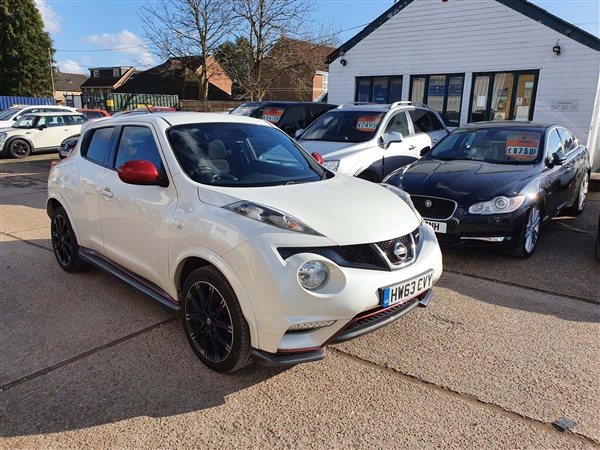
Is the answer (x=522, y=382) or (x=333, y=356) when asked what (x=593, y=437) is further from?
(x=333, y=356)

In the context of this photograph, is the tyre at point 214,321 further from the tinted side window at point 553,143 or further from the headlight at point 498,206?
the tinted side window at point 553,143

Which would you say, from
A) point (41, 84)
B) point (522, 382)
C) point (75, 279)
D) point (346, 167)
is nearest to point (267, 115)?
point (346, 167)

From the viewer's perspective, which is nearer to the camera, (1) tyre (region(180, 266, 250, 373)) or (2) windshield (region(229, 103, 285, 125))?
(1) tyre (region(180, 266, 250, 373))

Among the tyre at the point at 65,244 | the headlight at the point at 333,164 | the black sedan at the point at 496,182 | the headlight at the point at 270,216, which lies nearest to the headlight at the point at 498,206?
the black sedan at the point at 496,182

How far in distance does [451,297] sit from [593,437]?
1.96m

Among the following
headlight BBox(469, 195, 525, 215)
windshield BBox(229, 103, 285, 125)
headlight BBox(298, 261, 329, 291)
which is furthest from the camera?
windshield BBox(229, 103, 285, 125)

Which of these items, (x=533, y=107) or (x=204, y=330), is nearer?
(x=204, y=330)

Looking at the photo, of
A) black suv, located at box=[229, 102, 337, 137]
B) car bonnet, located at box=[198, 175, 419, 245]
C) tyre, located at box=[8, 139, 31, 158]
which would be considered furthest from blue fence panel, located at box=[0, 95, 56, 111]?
car bonnet, located at box=[198, 175, 419, 245]

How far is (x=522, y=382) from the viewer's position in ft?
9.87

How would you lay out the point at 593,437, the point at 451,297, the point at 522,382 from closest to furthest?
the point at 593,437
the point at 522,382
the point at 451,297

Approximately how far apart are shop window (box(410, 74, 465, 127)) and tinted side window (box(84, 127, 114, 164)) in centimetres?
1202

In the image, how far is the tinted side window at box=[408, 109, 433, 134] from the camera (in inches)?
348

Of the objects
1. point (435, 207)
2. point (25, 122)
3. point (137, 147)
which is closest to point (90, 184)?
point (137, 147)

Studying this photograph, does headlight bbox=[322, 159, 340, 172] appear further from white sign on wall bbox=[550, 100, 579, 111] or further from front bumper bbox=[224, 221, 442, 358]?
white sign on wall bbox=[550, 100, 579, 111]
